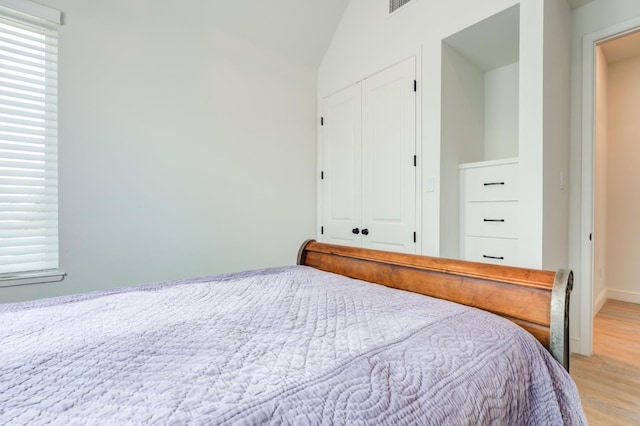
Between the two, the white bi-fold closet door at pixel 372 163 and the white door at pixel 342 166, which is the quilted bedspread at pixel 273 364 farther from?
the white door at pixel 342 166

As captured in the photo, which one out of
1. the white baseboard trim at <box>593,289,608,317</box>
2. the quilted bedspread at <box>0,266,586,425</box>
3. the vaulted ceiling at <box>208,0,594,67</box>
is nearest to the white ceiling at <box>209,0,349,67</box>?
the vaulted ceiling at <box>208,0,594,67</box>

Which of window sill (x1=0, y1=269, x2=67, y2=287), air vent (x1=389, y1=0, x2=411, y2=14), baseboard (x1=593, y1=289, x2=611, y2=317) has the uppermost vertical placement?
air vent (x1=389, y1=0, x2=411, y2=14)

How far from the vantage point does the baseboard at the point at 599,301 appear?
326 cm

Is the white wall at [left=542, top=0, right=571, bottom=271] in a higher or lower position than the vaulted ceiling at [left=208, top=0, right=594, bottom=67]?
lower

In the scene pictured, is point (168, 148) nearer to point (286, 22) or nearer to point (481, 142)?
point (286, 22)

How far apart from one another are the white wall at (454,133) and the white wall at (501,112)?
162mm

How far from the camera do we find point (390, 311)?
103 cm

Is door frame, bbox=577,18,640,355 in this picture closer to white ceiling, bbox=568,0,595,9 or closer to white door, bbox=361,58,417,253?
white ceiling, bbox=568,0,595,9

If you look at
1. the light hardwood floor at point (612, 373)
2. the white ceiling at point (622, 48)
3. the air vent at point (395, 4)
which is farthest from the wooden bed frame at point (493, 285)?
the white ceiling at point (622, 48)

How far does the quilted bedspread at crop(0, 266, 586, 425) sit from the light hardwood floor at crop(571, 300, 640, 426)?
129cm

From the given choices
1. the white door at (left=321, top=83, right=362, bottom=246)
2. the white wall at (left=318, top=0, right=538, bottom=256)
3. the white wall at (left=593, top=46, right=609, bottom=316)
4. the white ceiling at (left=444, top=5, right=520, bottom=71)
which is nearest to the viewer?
the white ceiling at (left=444, top=5, right=520, bottom=71)

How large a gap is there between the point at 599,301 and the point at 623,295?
512 millimetres

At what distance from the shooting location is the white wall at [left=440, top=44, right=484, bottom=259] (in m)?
2.29

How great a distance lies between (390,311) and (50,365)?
88 cm
